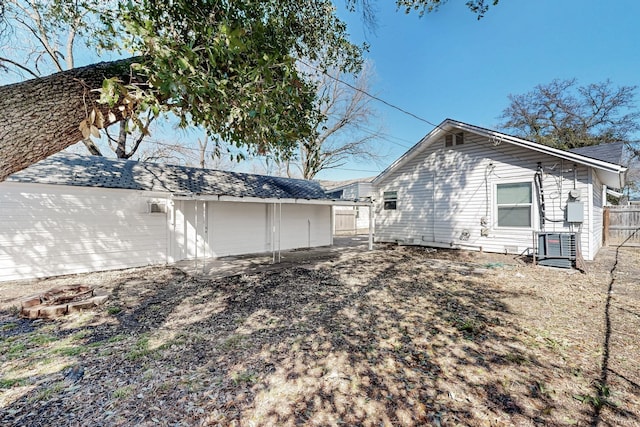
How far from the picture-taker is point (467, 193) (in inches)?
379

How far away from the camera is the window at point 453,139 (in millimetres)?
9805

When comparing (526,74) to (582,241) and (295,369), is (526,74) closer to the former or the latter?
(582,241)

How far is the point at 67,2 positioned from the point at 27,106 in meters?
4.13

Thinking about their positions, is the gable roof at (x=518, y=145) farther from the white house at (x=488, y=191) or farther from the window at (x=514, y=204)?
the window at (x=514, y=204)

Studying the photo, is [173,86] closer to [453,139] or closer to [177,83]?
[177,83]

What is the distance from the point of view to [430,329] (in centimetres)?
371

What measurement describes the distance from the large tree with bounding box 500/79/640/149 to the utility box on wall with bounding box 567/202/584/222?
15886mm

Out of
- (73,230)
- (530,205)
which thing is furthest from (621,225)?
(73,230)

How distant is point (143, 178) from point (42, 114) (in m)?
7.40

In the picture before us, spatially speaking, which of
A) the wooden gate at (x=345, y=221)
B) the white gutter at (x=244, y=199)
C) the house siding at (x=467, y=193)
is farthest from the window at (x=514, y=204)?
the wooden gate at (x=345, y=221)

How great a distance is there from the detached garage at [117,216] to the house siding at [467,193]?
11.7ft

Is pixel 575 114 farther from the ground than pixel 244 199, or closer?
farther from the ground

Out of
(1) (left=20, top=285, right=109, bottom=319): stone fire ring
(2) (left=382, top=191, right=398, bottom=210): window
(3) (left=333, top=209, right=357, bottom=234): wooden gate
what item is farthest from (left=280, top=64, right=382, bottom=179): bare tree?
(1) (left=20, top=285, right=109, bottom=319): stone fire ring

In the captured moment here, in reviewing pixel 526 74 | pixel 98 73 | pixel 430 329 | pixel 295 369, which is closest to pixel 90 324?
pixel 295 369
